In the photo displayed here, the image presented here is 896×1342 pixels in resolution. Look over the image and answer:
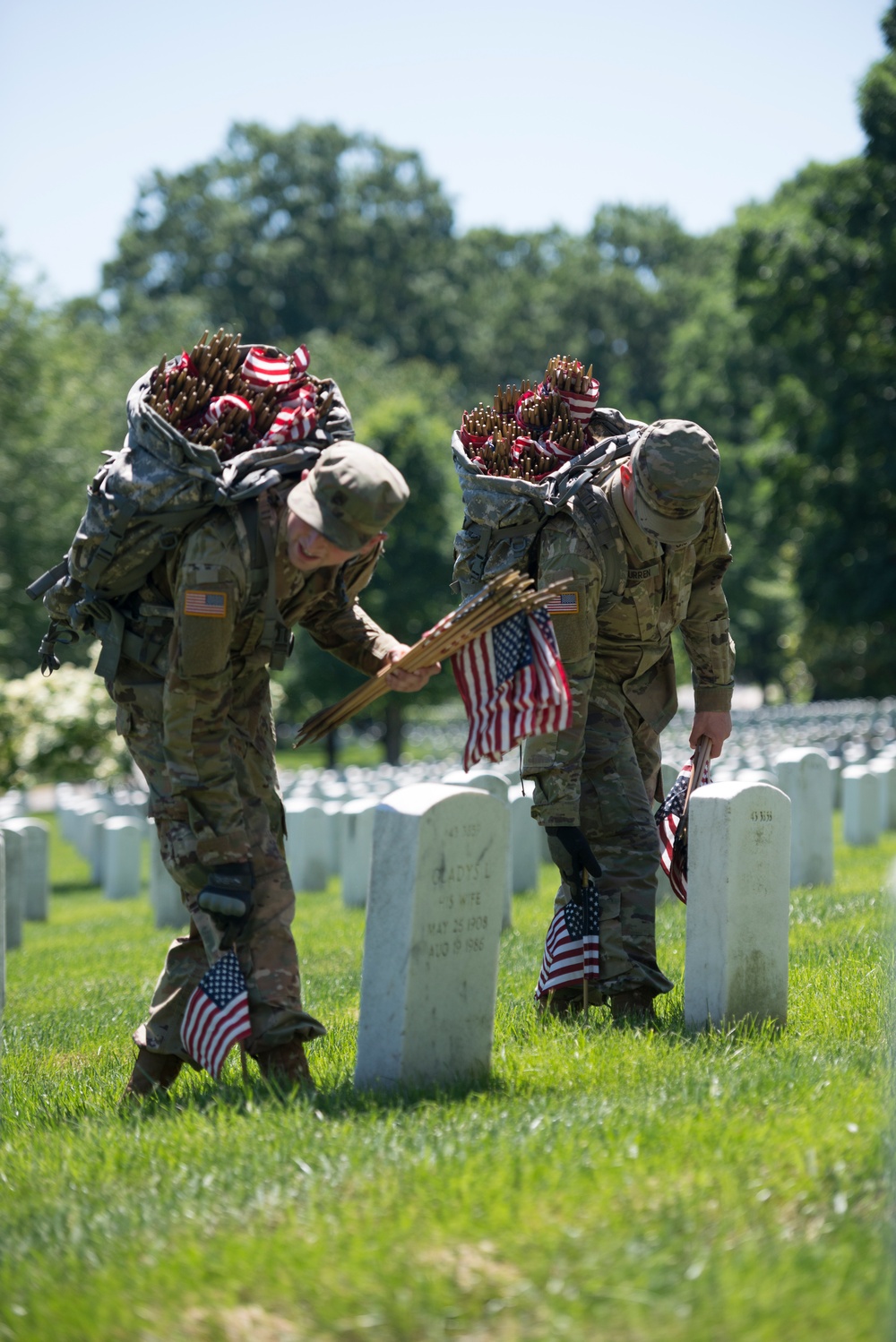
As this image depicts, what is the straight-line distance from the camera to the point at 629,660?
6.32m

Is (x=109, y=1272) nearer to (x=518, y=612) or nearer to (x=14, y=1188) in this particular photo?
(x=14, y=1188)

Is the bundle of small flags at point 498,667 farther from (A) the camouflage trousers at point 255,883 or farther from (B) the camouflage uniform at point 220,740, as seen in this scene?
(B) the camouflage uniform at point 220,740

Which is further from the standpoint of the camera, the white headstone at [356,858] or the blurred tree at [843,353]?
the blurred tree at [843,353]

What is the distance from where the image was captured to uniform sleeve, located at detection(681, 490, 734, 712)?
6395mm

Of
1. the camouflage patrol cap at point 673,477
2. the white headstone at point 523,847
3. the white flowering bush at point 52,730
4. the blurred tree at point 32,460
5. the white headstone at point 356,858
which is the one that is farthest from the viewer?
the blurred tree at point 32,460

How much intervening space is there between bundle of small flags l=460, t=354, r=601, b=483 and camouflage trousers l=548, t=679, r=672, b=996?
1064mm

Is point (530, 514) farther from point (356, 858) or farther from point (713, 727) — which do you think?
point (356, 858)

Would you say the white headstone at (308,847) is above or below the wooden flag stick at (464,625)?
below

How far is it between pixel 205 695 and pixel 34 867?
1073 centimetres

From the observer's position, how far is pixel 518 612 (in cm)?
526

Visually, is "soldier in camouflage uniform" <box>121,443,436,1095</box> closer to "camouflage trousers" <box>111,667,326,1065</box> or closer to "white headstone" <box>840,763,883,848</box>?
"camouflage trousers" <box>111,667,326,1065</box>

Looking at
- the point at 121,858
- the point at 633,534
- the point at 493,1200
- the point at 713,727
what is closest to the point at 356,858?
the point at 121,858

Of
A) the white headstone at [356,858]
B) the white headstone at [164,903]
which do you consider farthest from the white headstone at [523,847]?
the white headstone at [164,903]

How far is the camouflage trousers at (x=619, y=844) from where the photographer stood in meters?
6.06
